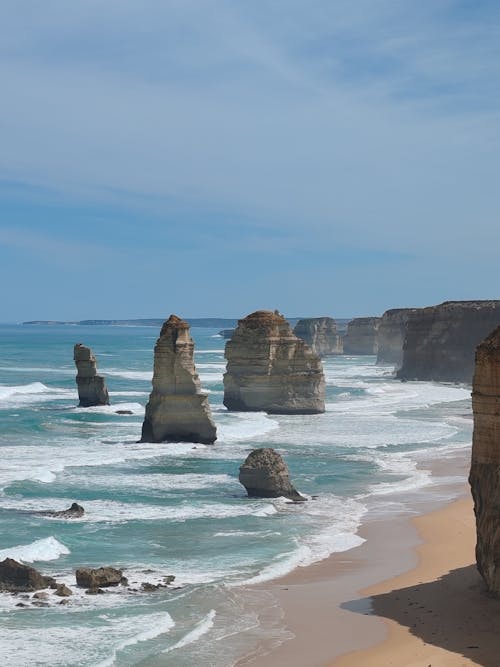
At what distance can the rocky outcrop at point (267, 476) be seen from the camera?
3150cm

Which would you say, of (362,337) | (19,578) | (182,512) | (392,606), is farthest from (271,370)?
(362,337)

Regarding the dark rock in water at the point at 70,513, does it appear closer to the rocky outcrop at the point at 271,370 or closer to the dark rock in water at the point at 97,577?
the dark rock in water at the point at 97,577

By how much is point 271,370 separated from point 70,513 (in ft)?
95.2

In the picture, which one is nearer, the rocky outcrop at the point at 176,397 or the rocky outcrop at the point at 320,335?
the rocky outcrop at the point at 176,397

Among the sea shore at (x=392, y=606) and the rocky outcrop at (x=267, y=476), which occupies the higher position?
the rocky outcrop at (x=267, y=476)

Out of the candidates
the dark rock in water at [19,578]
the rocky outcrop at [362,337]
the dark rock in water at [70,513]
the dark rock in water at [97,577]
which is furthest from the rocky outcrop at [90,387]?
the rocky outcrop at [362,337]

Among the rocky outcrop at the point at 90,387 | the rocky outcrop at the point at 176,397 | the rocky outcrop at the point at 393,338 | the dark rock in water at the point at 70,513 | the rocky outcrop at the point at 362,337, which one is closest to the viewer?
the dark rock in water at the point at 70,513

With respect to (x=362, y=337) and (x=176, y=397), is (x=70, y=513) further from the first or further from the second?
(x=362, y=337)

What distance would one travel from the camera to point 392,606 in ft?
64.8

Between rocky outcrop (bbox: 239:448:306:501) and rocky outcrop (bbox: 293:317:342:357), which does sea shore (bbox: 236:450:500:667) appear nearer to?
rocky outcrop (bbox: 239:448:306:501)

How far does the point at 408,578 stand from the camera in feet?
74.0

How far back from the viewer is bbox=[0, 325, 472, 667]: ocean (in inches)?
731

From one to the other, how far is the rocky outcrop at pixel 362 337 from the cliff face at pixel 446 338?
171 ft

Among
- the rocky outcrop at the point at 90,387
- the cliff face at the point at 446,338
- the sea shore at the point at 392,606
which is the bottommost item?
the sea shore at the point at 392,606
